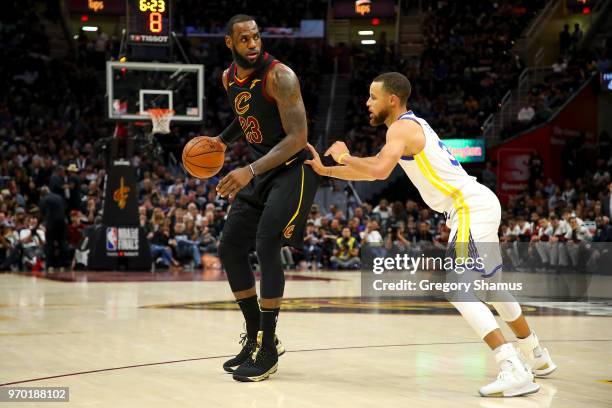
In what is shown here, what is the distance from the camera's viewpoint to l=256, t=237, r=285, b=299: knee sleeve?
5.43 metres

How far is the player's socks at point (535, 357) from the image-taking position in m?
5.34

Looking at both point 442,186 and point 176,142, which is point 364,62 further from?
point 442,186

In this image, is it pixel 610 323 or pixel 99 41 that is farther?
pixel 99 41

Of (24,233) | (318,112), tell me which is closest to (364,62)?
(318,112)

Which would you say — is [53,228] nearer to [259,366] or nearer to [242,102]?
[242,102]

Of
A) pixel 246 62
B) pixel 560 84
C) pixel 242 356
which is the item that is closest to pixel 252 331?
pixel 242 356

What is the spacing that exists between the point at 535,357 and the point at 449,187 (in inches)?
45.2

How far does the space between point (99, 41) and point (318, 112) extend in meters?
7.38

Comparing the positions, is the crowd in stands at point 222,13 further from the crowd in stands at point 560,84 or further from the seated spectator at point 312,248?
the seated spectator at point 312,248

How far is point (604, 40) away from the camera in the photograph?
25812mm

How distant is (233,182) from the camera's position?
202 inches

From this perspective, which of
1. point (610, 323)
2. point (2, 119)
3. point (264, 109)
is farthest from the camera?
point (2, 119)

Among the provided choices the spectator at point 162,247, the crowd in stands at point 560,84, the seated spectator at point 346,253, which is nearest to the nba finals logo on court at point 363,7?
the crowd in stands at point 560,84

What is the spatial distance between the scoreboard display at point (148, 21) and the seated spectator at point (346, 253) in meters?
5.60
